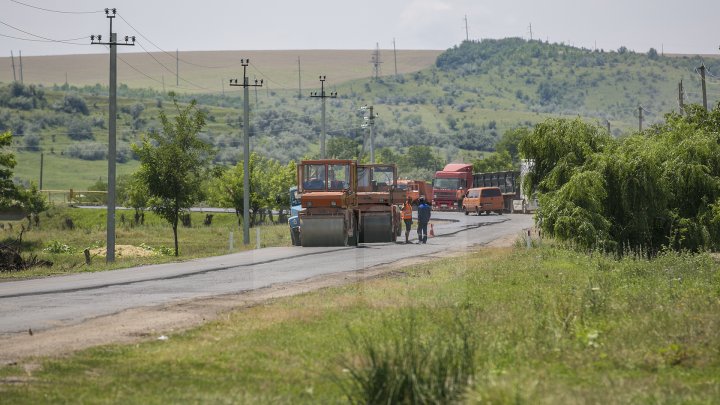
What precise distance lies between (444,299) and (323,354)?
5624 mm

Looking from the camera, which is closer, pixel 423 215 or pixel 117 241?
pixel 423 215

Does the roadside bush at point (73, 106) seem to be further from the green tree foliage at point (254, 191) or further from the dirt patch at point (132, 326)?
the dirt patch at point (132, 326)

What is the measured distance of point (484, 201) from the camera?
258 feet

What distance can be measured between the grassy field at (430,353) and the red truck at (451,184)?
69.3 meters

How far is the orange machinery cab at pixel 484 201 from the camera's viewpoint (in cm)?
7856

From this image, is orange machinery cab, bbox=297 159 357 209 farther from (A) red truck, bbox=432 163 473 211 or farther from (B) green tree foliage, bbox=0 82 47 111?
(B) green tree foliage, bbox=0 82 47 111

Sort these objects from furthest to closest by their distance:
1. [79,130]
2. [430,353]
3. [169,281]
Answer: [79,130], [169,281], [430,353]

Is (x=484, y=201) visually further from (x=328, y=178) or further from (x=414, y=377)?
(x=414, y=377)

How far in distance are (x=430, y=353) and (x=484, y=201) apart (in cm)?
6858

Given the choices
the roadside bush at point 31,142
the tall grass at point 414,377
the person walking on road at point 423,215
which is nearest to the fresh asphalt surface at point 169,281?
the person walking on road at point 423,215

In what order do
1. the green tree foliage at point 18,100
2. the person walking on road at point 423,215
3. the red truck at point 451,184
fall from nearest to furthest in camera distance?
the person walking on road at point 423,215 → the red truck at point 451,184 → the green tree foliage at point 18,100

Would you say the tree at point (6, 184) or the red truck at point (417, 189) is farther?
the red truck at point (417, 189)

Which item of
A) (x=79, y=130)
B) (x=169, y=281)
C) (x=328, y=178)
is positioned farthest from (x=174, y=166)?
(x=79, y=130)

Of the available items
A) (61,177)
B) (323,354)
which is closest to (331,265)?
(323,354)
